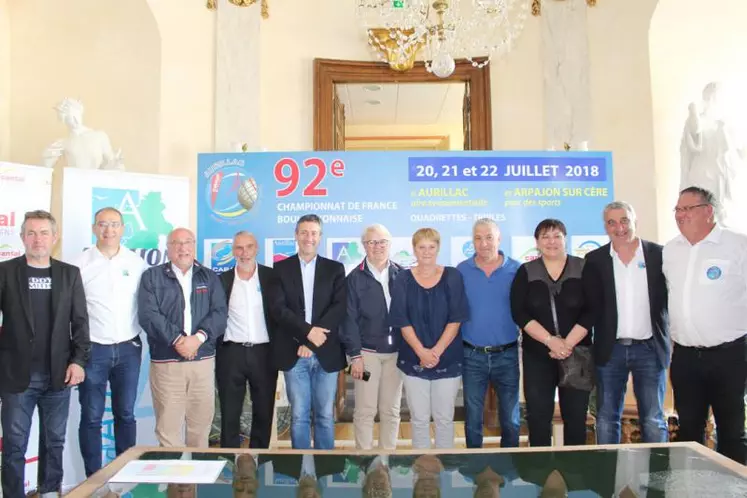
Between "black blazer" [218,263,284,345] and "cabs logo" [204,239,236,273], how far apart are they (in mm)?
755

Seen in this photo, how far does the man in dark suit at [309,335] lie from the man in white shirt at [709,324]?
155 cm

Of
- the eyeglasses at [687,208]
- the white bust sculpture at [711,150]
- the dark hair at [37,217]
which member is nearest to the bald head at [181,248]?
the dark hair at [37,217]

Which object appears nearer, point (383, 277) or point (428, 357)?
point (428, 357)

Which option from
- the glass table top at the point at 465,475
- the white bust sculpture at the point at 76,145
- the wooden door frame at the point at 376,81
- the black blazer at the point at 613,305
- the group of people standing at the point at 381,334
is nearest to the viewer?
the glass table top at the point at 465,475

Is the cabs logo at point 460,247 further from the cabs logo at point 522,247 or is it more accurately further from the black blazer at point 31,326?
the black blazer at point 31,326

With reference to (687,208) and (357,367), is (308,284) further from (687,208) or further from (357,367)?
(687,208)

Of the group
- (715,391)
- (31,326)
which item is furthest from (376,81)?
(715,391)

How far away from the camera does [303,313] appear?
9.68 ft

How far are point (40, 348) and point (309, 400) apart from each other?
124cm

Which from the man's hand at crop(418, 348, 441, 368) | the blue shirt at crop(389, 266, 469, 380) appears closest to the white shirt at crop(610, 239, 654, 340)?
the blue shirt at crop(389, 266, 469, 380)

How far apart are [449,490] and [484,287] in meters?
1.49

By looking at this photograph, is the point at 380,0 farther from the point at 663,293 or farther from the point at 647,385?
the point at 647,385

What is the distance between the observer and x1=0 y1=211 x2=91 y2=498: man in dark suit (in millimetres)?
2564

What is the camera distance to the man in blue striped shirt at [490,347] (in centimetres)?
279
